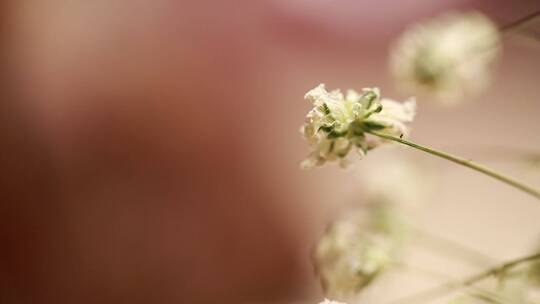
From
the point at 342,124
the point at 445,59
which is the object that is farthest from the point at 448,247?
the point at 342,124

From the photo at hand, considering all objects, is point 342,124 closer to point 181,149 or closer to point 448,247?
point 448,247

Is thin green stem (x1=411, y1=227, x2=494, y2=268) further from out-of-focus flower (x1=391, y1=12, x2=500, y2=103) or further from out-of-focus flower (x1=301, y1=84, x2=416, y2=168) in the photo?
out-of-focus flower (x1=301, y1=84, x2=416, y2=168)

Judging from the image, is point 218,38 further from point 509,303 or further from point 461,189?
point 509,303

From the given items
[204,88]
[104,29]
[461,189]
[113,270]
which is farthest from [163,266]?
[461,189]

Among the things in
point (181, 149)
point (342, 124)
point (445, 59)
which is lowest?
point (342, 124)

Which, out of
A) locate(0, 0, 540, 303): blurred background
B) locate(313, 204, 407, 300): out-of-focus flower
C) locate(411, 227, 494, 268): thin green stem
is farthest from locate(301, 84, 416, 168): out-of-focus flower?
locate(0, 0, 540, 303): blurred background

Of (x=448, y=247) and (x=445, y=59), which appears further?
(x=448, y=247)
